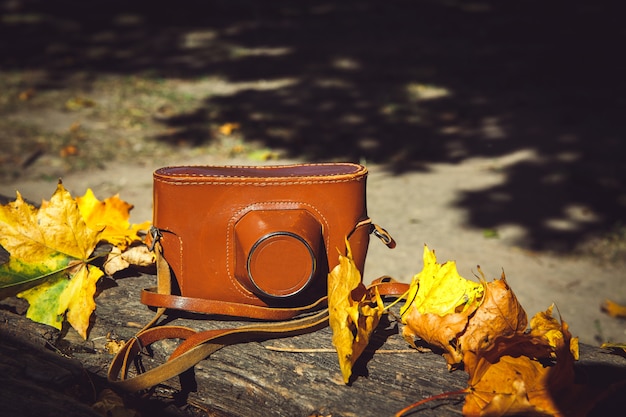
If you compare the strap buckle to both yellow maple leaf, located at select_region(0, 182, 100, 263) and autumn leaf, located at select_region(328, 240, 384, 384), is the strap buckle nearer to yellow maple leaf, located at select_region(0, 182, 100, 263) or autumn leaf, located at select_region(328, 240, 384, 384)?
yellow maple leaf, located at select_region(0, 182, 100, 263)

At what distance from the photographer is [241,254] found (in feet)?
5.30

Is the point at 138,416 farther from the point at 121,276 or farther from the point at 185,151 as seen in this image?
the point at 185,151

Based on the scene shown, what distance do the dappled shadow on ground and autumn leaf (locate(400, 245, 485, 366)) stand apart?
7.28 ft

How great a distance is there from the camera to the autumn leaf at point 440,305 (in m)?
1.46

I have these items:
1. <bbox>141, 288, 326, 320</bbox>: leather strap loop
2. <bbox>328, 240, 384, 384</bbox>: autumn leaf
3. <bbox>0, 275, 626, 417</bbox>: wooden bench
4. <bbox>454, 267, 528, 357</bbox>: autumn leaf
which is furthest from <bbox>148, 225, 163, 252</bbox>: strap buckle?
<bbox>454, 267, 528, 357</bbox>: autumn leaf

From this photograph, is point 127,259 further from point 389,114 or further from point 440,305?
point 389,114

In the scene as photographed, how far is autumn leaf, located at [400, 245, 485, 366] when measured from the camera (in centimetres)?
146

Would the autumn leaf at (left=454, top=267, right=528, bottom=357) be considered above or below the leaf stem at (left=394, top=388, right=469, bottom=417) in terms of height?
above

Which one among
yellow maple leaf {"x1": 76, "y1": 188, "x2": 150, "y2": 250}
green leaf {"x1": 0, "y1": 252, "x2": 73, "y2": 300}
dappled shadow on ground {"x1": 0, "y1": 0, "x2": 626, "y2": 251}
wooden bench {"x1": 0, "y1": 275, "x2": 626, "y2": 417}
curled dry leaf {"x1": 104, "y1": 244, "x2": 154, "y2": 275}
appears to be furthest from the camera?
dappled shadow on ground {"x1": 0, "y1": 0, "x2": 626, "y2": 251}

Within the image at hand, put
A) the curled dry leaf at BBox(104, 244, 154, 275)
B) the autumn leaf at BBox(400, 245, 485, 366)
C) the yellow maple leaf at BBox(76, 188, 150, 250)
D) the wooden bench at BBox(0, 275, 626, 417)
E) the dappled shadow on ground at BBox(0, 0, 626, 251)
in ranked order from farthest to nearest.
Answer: the dappled shadow on ground at BBox(0, 0, 626, 251) → the yellow maple leaf at BBox(76, 188, 150, 250) → the curled dry leaf at BBox(104, 244, 154, 275) → the autumn leaf at BBox(400, 245, 485, 366) → the wooden bench at BBox(0, 275, 626, 417)

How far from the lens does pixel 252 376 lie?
4.84 feet

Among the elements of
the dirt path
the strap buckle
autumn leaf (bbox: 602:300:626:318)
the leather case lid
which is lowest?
autumn leaf (bbox: 602:300:626:318)

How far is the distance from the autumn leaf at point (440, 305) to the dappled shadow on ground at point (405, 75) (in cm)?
222

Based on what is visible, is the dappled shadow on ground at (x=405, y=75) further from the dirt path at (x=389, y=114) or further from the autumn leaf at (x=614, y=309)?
the autumn leaf at (x=614, y=309)
